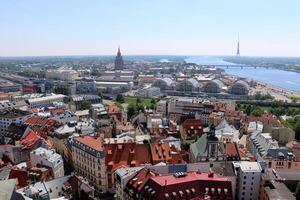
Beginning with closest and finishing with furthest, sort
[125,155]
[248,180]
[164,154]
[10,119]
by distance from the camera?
1. [248,180]
2. [125,155]
3. [164,154]
4. [10,119]

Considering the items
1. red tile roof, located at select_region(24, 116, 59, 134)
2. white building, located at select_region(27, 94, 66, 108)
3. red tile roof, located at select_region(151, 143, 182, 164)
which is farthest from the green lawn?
red tile roof, located at select_region(151, 143, 182, 164)

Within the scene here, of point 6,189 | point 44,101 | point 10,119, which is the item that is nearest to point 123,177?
point 6,189

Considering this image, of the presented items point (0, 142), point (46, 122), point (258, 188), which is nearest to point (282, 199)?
point (258, 188)

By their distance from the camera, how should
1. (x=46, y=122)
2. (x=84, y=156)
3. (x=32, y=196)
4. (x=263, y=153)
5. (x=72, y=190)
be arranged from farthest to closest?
1. (x=46, y=122)
2. (x=263, y=153)
3. (x=84, y=156)
4. (x=72, y=190)
5. (x=32, y=196)

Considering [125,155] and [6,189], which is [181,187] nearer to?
[125,155]

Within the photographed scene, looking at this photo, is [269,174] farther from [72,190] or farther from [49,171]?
[49,171]

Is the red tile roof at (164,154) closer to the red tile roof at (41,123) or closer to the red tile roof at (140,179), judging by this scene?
the red tile roof at (140,179)
